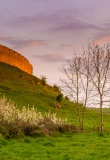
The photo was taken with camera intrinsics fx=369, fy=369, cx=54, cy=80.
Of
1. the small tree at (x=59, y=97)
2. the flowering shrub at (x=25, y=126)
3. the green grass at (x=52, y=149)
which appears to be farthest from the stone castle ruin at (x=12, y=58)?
the green grass at (x=52, y=149)

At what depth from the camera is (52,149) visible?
747 inches

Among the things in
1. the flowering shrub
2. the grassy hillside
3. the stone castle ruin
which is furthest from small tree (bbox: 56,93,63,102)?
the flowering shrub

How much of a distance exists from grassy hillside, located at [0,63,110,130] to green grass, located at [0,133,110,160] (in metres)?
19.0

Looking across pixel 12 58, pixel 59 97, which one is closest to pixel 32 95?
pixel 59 97

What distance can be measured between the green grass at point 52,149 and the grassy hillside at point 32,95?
749 inches

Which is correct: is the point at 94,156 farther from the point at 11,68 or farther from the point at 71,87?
the point at 11,68

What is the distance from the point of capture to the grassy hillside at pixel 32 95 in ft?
165

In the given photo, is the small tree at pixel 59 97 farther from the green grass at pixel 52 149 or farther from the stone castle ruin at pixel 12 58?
the green grass at pixel 52 149

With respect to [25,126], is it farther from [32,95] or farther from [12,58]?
[12,58]

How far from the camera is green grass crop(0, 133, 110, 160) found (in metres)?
16.7

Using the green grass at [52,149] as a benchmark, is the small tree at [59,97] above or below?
above

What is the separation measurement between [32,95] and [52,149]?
1632 inches

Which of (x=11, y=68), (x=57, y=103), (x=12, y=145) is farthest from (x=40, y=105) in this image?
(x=12, y=145)

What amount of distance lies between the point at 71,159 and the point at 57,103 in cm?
4088
